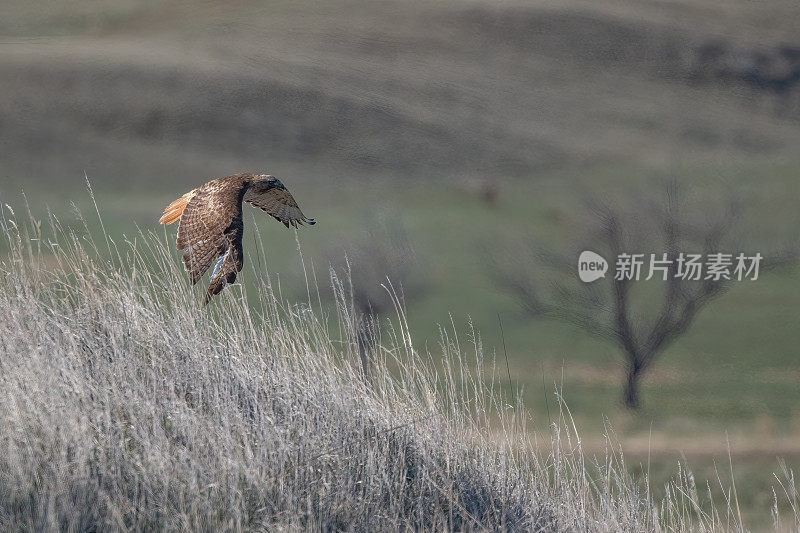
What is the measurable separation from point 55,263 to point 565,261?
23617mm

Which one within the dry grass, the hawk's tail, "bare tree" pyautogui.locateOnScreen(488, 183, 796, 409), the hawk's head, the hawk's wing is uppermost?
"bare tree" pyautogui.locateOnScreen(488, 183, 796, 409)

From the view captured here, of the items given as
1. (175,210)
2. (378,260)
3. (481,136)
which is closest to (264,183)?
(175,210)

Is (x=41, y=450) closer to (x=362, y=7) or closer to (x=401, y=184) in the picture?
(x=401, y=184)

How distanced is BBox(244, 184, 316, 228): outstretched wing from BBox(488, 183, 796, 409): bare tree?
22573 mm

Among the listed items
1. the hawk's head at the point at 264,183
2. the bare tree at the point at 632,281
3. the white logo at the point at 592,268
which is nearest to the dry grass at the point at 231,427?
the hawk's head at the point at 264,183

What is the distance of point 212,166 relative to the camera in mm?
40188

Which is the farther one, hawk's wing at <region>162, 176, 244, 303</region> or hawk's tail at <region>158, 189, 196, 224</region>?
hawk's tail at <region>158, 189, 196, 224</region>

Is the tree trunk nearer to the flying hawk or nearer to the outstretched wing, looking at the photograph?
the outstretched wing

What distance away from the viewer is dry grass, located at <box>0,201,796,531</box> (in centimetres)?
478

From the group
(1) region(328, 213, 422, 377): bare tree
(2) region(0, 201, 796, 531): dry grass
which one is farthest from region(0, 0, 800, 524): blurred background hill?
(2) region(0, 201, 796, 531): dry grass

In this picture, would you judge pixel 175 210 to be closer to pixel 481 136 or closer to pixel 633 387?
pixel 633 387

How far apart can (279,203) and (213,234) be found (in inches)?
27.8

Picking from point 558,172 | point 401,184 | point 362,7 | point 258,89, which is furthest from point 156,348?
point 362,7

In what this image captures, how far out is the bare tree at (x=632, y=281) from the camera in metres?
27.2
